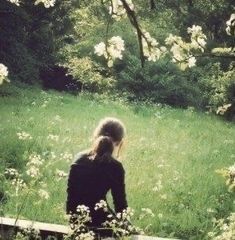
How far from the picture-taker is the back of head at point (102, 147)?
14.5 feet

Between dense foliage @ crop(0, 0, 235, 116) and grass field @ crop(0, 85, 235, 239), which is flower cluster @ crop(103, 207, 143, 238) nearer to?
grass field @ crop(0, 85, 235, 239)

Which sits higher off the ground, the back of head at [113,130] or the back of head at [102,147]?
the back of head at [113,130]

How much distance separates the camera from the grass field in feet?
22.3

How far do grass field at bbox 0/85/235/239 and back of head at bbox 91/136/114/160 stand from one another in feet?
1.25

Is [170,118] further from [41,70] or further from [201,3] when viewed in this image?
[201,3]

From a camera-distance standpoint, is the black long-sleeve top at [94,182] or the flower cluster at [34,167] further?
the black long-sleeve top at [94,182]

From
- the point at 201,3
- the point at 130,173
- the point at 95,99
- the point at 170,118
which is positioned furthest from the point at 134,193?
the point at 201,3

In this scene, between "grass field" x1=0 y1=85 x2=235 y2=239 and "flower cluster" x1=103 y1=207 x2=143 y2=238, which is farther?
"grass field" x1=0 y1=85 x2=235 y2=239

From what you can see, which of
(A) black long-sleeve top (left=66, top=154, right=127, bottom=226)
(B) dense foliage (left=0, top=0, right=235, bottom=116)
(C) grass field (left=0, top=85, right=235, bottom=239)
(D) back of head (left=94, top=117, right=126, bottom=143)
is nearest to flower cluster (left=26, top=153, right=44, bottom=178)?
(C) grass field (left=0, top=85, right=235, bottom=239)

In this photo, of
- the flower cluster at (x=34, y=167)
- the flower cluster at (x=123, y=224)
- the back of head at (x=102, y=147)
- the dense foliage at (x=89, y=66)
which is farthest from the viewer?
the dense foliage at (x=89, y=66)

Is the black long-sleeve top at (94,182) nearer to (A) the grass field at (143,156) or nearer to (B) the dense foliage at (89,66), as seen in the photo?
(A) the grass field at (143,156)

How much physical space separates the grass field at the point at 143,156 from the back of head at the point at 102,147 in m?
0.38

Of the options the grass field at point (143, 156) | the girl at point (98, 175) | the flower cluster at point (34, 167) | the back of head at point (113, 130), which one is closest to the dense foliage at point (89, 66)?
the grass field at point (143, 156)

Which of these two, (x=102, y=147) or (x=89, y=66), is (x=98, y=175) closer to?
(x=102, y=147)
